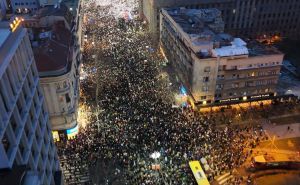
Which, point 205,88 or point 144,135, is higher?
point 205,88

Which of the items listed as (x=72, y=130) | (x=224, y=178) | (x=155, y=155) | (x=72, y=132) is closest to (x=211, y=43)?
(x=155, y=155)

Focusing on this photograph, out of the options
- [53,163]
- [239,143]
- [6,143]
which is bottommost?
[239,143]

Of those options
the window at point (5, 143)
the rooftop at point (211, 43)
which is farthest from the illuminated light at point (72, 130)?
the window at point (5, 143)

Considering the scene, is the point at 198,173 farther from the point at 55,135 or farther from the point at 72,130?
the point at 55,135

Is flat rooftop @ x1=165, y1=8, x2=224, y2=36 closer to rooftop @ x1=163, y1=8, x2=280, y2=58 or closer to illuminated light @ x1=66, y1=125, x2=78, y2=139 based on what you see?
rooftop @ x1=163, y1=8, x2=280, y2=58

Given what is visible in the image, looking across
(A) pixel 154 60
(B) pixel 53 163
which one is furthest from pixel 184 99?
(B) pixel 53 163

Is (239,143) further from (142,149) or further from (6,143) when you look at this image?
(6,143)
